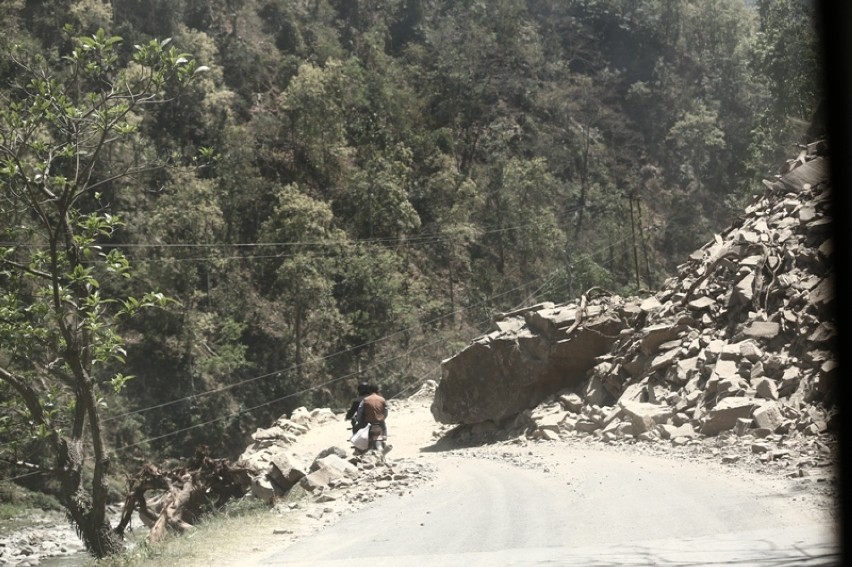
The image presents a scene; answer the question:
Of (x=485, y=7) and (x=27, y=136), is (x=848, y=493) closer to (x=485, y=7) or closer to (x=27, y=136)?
(x=27, y=136)

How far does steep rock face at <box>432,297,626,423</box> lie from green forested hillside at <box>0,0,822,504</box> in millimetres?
9055

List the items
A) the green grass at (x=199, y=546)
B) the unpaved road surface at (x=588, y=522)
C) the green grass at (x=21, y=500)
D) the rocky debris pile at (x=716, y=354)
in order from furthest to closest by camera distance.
→ the green grass at (x=21, y=500), the rocky debris pile at (x=716, y=354), the green grass at (x=199, y=546), the unpaved road surface at (x=588, y=522)

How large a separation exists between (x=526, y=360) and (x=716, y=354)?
4573 millimetres

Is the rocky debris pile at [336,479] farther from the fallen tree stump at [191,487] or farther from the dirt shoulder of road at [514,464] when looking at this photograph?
the fallen tree stump at [191,487]

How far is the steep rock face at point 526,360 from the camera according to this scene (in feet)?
58.8

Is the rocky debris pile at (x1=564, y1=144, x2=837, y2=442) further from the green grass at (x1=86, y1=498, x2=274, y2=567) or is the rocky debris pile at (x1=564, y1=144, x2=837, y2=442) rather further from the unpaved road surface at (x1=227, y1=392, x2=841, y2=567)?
the green grass at (x1=86, y1=498, x2=274, y2=567)

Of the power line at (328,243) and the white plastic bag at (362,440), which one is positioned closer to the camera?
the white plastic bag at (362,440)

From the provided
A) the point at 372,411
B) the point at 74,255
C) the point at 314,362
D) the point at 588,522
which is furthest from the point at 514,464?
the point at 314,362

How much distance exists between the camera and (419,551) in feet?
24.4

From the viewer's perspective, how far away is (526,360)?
18.2 metres

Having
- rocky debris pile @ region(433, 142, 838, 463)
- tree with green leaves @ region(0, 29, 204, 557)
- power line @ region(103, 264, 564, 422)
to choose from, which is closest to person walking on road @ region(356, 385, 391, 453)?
rocky debris pile @ region(433, 142, 838, 463)

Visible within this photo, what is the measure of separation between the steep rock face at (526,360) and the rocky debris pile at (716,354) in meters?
0.03

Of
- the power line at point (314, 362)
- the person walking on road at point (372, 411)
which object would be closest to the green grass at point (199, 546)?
the person walking on road at point (372, 411)

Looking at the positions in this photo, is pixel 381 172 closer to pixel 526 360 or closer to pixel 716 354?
pixel 526 360
